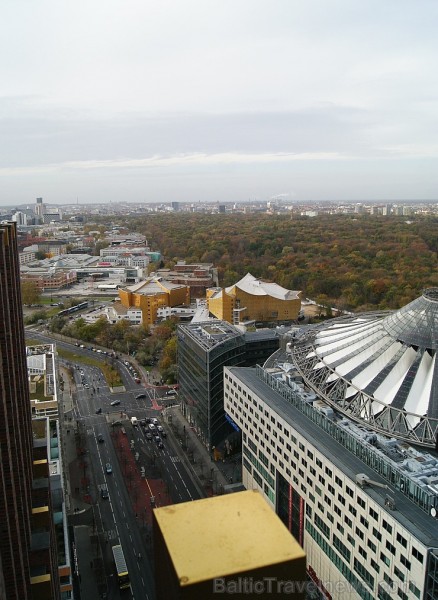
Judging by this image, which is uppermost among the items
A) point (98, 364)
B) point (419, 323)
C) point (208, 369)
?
point (419, 323)

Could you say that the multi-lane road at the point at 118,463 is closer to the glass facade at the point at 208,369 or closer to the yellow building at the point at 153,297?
the glass facade at the point at 208,369

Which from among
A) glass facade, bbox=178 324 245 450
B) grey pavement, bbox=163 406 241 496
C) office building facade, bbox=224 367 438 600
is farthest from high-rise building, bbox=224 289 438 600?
glass facade, bbox=178 324 245 450

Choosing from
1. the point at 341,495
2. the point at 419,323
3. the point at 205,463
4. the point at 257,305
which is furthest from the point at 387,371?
the point at 257,305

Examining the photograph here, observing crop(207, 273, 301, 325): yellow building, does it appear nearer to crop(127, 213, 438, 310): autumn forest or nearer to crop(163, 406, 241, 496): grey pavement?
crop(127, 213, 438, 310): autumn forest

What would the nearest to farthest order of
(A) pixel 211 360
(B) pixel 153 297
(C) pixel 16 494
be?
(C) pixel 16 494, (A) pixel 211 360, (B) pixel 153 297

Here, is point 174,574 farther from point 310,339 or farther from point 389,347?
point 310,339

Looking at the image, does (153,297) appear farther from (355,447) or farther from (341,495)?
(341,495)

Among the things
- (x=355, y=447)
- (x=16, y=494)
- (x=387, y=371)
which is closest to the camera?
(x=16, y=494)

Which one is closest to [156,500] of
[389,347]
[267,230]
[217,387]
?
[217,387]
